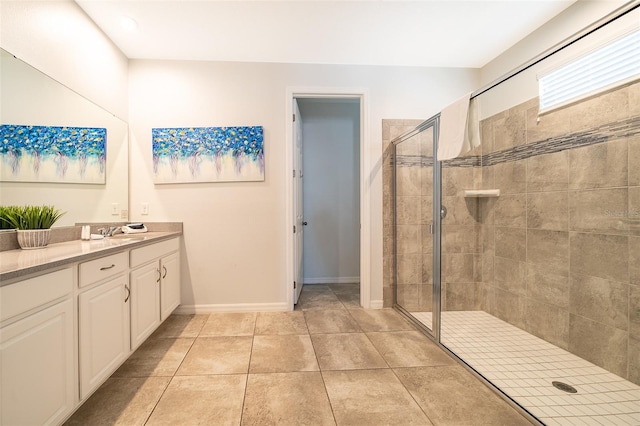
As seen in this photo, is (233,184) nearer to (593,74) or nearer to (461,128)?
(461,128)

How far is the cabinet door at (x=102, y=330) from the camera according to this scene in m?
1.39

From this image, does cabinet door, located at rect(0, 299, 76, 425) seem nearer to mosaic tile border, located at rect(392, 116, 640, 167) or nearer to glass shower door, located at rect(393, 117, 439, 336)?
glass shower door, located at rect(393, 117, 439, 336)

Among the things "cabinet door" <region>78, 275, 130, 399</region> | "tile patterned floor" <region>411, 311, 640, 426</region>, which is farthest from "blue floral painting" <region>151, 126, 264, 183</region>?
"tile patterned floor" <region>411, 311, 640, 426</region>

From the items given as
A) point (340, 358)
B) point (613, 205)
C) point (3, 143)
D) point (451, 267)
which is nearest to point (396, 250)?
point (451, 267)

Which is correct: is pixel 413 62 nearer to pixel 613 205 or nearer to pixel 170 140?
pixel 613 205

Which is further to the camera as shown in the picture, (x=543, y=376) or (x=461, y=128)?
(x=461, y=128)

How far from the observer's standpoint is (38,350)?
1.13 m

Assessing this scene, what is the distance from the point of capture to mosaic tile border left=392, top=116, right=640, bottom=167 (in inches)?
68.3

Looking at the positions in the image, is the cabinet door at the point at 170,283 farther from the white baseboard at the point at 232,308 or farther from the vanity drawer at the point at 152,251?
the white baseboard at the point at 232,308

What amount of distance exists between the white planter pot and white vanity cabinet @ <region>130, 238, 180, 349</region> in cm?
45

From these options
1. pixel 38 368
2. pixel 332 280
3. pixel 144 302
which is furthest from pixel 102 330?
pixel 332 280

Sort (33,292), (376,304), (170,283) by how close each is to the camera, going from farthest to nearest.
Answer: (376,304), (170,283), (33,292)

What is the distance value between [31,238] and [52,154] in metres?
0.68

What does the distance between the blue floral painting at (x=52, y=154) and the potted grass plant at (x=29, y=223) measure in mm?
191
